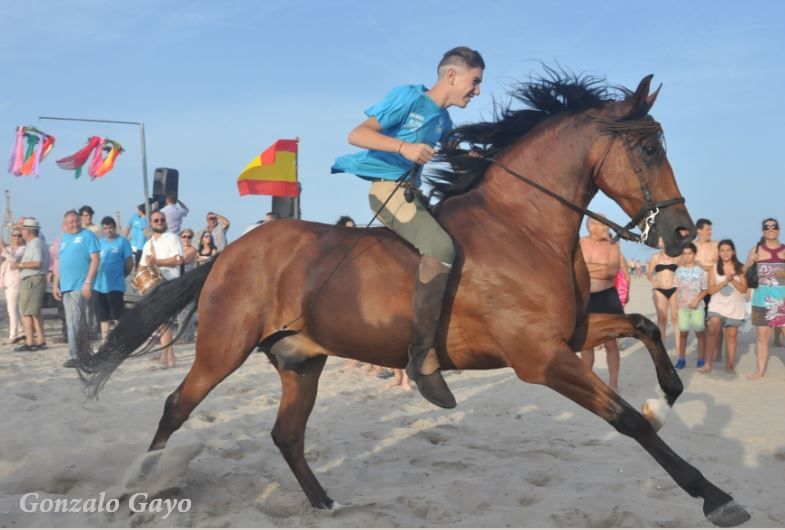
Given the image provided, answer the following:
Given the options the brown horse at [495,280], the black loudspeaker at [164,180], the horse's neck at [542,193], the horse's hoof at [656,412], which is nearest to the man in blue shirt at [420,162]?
the brown horse at [495,280]

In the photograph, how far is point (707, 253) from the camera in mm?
10398

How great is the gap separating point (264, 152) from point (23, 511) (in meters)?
9.51

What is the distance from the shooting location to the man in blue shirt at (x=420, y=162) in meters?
3.87

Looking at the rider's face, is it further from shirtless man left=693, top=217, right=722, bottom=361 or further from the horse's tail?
shirtless man left=693, top=217, right=722, bottom=361

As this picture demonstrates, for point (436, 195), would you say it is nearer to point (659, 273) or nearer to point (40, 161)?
point (659, 273)

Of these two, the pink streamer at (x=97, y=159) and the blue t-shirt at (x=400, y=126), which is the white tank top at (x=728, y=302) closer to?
the blue t-shirt at (x=400, y=126)

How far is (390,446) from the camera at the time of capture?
586 cm

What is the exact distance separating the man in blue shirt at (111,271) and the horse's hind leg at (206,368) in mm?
5725

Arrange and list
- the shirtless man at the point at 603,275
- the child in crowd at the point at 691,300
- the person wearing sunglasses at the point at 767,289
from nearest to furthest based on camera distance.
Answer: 1. the shirtless man at the point at 603,275
2. the person wearing sunglasses at the point at 767,289
3. the child in crowd at the point at 691,300

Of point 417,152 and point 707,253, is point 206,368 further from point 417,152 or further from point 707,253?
point 707,253

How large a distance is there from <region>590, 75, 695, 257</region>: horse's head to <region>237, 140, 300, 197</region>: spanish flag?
945cm

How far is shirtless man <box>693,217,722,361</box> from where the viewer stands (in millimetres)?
10242

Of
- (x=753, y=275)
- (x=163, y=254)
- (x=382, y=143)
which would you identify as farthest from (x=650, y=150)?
(x=163, y=254)

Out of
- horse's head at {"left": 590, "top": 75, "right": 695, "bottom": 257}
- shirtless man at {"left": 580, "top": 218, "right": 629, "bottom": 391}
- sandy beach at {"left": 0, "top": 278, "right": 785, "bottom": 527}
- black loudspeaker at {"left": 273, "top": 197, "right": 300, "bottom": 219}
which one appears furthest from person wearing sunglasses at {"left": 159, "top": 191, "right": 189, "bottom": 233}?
horse's head at {"left": 590, "top": 75, "right": 695, "bottom": 257}
